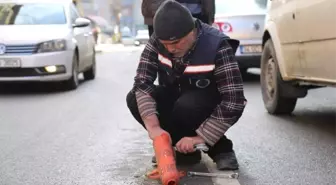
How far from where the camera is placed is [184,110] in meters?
3.87

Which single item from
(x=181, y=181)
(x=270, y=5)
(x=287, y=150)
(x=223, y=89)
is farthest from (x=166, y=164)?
(x=270, y=5)

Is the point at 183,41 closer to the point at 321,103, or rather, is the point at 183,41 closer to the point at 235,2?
the point at 321,103

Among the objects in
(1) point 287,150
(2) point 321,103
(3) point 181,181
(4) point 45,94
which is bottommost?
(4) point 45,94

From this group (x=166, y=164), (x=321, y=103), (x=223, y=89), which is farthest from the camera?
(x=321, y=103)

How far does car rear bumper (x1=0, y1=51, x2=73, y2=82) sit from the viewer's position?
902 centimetres

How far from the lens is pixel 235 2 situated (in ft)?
35.9

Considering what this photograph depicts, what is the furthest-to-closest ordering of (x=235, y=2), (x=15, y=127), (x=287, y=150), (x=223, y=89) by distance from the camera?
(x=235, y=2) < (x=15, y=127) < (x=287, y=150) < (x=223, y=89)

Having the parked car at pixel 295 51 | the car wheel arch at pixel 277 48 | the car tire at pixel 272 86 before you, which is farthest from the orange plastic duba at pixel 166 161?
the car tire at pixel 272 86

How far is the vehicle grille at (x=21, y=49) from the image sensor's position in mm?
9039

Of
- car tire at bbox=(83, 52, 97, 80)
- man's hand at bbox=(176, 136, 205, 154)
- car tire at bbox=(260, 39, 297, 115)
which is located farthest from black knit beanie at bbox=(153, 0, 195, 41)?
car tire at bbox=(83, 52, 97, 80)

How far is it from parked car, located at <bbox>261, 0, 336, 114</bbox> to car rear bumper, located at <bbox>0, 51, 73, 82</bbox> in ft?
12.0

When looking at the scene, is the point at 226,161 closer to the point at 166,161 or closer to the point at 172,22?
the point at 166,161

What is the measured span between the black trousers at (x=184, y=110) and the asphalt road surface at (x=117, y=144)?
12.0 inches

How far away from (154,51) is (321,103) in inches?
176
